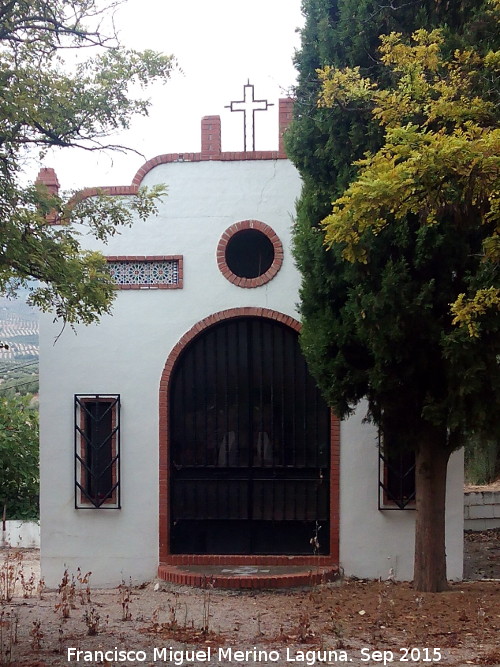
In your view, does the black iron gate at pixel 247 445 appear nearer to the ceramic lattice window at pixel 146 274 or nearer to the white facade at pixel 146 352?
the white facade at pixel 146 352

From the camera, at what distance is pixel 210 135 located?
965 centimetres

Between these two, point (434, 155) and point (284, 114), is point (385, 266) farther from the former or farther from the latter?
point (284, 114)

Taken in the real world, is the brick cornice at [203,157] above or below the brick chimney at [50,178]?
above

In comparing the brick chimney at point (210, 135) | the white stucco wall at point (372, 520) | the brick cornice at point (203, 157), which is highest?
the brick chimney at point (210, 135)

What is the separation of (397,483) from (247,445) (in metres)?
1.80

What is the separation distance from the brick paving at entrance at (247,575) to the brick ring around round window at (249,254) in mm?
3265

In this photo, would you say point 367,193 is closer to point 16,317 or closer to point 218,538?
point 218,538

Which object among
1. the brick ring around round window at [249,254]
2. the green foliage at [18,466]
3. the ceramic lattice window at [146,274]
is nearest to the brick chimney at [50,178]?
the ceramic lattice window at [146,274]

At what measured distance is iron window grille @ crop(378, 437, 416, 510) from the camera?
9.19 m

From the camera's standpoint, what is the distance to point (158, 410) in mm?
9500

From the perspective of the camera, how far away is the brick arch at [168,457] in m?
9.21

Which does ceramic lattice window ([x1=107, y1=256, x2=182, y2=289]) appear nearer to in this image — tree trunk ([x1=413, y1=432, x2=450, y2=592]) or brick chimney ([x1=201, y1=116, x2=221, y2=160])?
brick chimney ([x1=201, y1=116, x2=221, y2=160])

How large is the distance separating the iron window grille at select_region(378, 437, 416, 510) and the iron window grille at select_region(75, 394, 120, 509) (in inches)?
122

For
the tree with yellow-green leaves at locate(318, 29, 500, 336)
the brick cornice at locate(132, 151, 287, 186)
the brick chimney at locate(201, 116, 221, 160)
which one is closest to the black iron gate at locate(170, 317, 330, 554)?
the brick cornice at locate(132, 151, 287, 186)
